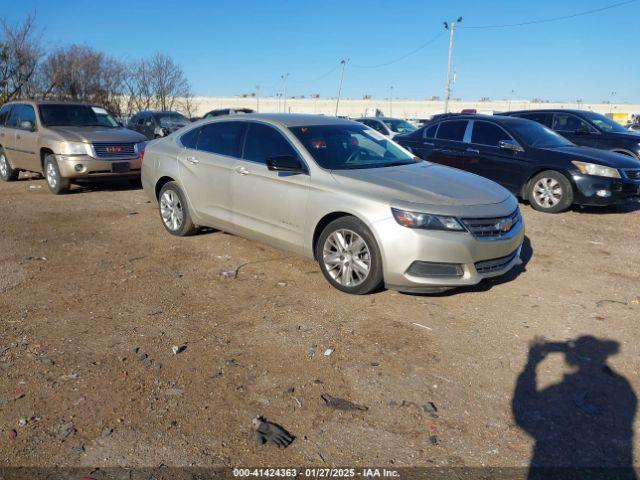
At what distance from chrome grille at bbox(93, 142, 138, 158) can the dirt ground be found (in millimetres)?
4025

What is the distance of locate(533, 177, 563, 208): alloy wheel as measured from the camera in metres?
8.59

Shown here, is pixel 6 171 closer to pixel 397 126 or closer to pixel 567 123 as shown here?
pixel 567 123

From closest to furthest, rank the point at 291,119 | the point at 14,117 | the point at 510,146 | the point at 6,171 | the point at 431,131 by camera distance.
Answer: the point at 291,119
the point at 510,146
the point at 431,131
the point at 14,117
the point at 6,171

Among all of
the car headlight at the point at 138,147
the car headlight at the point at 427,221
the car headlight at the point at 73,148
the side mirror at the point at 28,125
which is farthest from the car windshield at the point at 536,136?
the side mirror at the point at 28,125

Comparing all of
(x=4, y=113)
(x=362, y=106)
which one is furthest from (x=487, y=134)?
(x=362, y=106)

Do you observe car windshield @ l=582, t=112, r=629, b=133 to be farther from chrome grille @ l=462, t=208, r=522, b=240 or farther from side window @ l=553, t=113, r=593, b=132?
chrome grille @ l=462, t=208, r=522, b=240

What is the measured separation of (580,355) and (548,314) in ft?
2.41

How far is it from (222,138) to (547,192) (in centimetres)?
561

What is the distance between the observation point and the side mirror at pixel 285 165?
197 inches

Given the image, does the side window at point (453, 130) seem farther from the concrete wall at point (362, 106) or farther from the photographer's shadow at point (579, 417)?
the concrete wall at point (362, 106)

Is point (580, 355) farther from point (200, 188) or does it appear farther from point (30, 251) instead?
point (30, 251)

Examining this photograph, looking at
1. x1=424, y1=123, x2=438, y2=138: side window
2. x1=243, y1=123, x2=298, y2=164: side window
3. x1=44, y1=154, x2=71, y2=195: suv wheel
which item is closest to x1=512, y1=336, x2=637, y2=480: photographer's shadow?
x1=243, y1=123, x2=298, y2=164: side window

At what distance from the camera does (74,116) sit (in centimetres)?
1063

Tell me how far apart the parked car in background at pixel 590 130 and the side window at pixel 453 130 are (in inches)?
126
